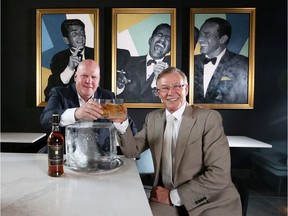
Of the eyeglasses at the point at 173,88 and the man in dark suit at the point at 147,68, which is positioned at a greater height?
the man in dark suit at the point at 147,68

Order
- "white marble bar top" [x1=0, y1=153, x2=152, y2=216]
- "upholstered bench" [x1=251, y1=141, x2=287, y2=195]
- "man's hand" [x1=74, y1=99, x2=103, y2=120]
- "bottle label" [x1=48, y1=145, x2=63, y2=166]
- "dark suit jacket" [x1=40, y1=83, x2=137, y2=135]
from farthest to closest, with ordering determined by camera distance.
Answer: "upholstered bench" [x1=251, y1=141, x2=287, y2=195] < "dark suit jacket" [x1=40, y1=83, x2=137, y2=135] < "man's hand" [x1=74, y1=99, x2=103, y2=120] < "bottle label" [x1=48, y1=145, x2=63, y2=166] < "white marble bar top" [x1=0, y1=153, x2=152, y2=216]

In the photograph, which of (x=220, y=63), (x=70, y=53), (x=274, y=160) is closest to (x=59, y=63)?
(x=70, y=53)

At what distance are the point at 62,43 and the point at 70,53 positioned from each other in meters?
0.17

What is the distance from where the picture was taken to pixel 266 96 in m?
3.43

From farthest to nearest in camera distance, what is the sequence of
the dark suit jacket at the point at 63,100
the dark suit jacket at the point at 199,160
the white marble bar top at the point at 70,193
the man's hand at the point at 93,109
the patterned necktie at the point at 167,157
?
1. the dark suit jacket at the point at 63,100
2. the patterned necktie at the point at 167,157
3. the dark suit jacket at the point at 199,160
4. the man's hand at the point at 93,109
5. the white marble bar top at the point at 70,193

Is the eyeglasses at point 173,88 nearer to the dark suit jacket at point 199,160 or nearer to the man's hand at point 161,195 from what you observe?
the dark suit jacket at point 199,160

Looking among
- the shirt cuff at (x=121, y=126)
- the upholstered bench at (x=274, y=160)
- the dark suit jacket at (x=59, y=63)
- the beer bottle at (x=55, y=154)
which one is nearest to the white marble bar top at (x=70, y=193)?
the beer bottle at (x=55, y=154)

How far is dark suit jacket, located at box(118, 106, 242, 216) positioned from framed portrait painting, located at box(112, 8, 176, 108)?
1872mm

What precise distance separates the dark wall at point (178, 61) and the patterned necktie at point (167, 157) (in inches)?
78.6

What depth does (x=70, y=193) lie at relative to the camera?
86cm

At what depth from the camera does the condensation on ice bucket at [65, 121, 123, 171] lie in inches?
47.2

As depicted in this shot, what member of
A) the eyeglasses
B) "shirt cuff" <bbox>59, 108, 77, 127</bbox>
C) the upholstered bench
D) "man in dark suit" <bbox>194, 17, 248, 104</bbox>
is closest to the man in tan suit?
the eyeglasses

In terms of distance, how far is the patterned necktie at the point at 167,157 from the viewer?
142 cm

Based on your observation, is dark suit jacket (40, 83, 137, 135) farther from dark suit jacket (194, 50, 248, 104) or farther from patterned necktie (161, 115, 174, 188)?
dark suit jacket (194, 50, 248, 104)
